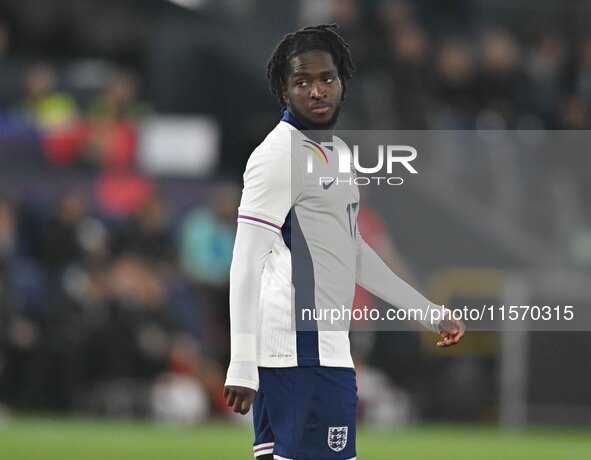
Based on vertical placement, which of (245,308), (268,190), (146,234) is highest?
(146,234)

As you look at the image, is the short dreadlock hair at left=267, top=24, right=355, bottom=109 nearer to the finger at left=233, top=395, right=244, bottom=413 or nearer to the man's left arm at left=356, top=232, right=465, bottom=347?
the man's left arm at left=356, top=232, right=465, bottom=347

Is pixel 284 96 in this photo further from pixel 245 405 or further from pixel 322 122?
pixel 245 405

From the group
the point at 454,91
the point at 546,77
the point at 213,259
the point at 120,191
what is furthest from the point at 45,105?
the point at 546,77

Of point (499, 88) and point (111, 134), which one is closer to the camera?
point (111, 134)

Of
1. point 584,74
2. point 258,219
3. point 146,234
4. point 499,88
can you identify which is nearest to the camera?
point 258,219

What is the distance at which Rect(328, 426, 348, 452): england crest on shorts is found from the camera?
441 cm

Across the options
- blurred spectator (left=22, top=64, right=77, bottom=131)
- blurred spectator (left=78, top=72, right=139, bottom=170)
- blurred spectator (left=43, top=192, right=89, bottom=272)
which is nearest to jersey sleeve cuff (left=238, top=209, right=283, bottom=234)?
blurred spectator (left=43, top=192, right=89, bottom=272)

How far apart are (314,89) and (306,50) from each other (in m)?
0.14

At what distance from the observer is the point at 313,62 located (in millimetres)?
4465

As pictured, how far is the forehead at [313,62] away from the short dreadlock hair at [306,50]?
0.06 feet

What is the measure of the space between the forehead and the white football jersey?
184mm

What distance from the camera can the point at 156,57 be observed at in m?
16.7

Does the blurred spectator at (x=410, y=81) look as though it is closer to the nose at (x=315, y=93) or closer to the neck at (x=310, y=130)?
the neck at (x=310, y=130)

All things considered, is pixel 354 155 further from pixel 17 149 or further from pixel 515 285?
pixel 17 149
